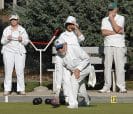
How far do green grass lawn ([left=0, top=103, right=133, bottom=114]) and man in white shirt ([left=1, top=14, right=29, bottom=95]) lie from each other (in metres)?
1.04

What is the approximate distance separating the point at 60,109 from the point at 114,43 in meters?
2.78

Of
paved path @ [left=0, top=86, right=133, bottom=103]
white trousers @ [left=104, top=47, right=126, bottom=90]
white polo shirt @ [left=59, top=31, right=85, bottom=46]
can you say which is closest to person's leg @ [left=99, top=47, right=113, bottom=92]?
white trousers @ [left=104, top=47, right=126, bottom=90]

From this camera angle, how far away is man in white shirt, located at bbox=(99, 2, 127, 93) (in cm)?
1489

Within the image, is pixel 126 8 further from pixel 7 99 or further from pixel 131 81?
pixel 7 99

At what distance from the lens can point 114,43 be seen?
1498cm

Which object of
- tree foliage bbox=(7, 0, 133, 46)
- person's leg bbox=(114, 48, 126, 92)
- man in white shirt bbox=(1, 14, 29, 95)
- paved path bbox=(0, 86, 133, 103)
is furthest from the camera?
tree foliage bbox=(7, 0, 133, 46)

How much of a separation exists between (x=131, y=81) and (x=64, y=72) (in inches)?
214

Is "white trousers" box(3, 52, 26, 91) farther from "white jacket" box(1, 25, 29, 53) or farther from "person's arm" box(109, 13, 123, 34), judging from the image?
"person's arm" box(109, 13, 123, 34)

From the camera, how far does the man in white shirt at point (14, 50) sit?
14.7m

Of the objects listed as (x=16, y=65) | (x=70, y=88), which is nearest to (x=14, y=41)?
(x=16, y=65)

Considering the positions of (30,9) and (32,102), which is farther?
(30,9)

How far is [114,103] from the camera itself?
14258mm

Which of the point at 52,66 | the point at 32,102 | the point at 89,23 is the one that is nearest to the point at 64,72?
the point at 32,102

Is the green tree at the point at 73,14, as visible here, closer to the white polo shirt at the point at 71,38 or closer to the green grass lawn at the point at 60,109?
the green grass lawn at the point at 60,109
